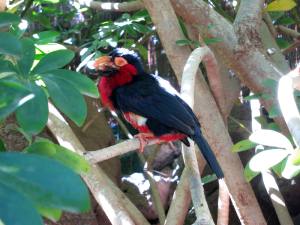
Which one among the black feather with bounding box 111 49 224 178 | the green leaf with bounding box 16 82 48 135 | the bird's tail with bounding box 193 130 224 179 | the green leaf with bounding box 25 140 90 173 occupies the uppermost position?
the green leaf with bounding box 16 82 48 135

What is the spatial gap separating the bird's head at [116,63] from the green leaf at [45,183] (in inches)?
80.6

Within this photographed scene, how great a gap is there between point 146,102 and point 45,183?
77.1 inches

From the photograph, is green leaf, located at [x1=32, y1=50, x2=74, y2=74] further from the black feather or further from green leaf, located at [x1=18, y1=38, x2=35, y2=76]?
the black feather

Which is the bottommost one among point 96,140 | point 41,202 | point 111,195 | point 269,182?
point 96,140

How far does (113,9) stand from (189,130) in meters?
1.18

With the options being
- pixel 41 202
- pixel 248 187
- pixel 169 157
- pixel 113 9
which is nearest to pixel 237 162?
pixel 248 187

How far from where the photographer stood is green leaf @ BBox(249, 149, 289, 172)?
1381 mm

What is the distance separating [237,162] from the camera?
111 inches

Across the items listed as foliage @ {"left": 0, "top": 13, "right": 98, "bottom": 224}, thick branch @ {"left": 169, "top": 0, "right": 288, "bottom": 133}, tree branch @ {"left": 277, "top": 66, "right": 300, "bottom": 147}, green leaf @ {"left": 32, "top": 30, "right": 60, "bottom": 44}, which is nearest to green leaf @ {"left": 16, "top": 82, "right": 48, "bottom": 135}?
foliage @ {"left": 0, "top": 13, "right": 98, "bottom": 224}

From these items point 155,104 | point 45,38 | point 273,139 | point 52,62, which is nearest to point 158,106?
point 155,104

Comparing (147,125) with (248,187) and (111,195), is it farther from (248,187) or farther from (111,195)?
(248,187)

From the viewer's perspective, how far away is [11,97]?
2.23ft

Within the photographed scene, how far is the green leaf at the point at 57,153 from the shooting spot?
851mm

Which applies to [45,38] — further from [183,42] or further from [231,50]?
[231,50]
